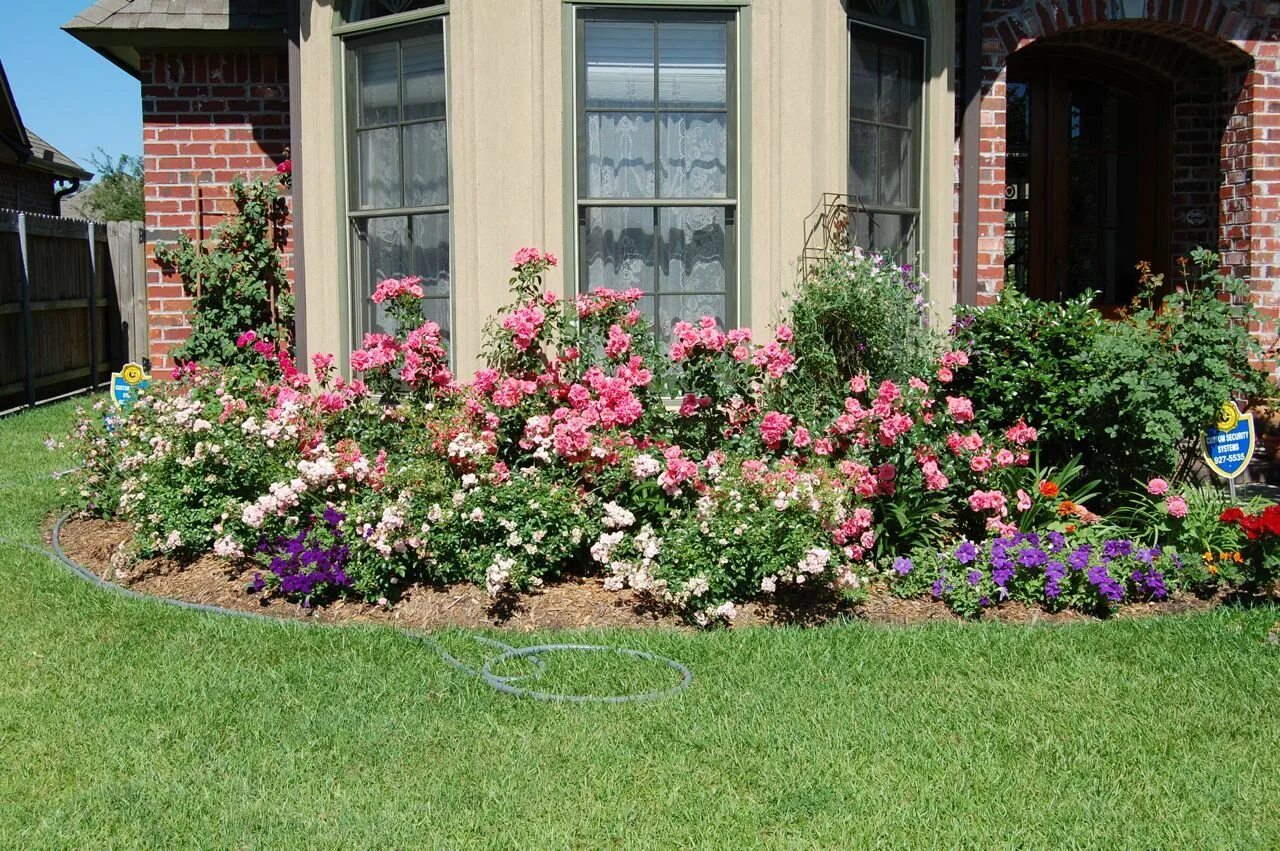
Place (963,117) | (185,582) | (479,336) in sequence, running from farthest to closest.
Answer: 1. (963,117)
2. (479,336)
3. (185,582)

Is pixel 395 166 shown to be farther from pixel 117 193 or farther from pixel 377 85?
pixel 117 193

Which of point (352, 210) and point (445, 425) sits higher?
point (352, 210)

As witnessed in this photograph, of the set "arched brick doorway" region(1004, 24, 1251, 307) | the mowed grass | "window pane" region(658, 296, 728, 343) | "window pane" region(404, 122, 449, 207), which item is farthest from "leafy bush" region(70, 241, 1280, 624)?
"arched brick doorway" region(1004, 24, 1251, 307)

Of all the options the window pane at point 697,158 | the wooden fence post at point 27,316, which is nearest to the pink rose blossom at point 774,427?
the window pane at point 697,158

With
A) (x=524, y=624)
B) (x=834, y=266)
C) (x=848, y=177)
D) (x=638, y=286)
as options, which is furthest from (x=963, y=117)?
(x=524, y=624)

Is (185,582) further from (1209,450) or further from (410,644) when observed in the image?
(1209,450)

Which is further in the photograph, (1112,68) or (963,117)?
(1112,68)

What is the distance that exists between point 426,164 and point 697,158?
158 cm

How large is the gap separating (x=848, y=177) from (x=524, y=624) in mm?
3476

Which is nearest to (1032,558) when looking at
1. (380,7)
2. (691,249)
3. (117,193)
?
(691,249)

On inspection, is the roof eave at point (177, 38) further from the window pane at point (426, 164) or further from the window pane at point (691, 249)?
the window pane at point (691, 249)

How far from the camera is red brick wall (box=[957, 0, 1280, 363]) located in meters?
8.43

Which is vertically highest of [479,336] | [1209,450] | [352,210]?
[352,210]

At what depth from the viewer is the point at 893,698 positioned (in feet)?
14.4
